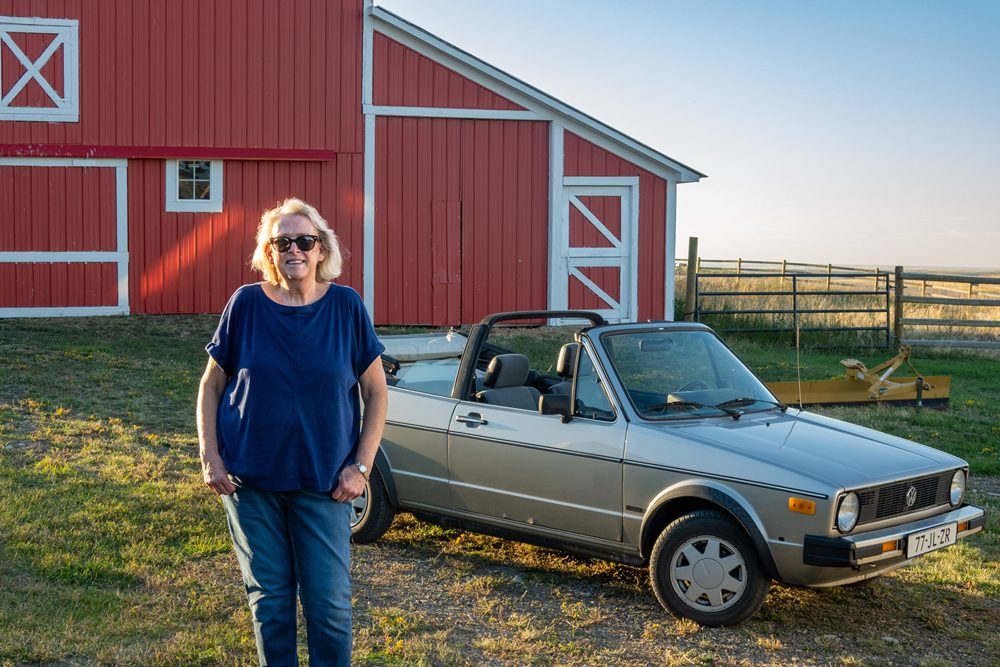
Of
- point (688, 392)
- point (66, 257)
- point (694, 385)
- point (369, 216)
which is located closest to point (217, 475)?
point (688, 392)

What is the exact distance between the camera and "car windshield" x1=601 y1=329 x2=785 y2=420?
6.07 metres

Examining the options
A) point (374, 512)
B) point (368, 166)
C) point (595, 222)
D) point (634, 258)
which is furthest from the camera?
point (634, 258)

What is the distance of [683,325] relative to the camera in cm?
671

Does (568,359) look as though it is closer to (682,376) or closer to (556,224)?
(682,376)

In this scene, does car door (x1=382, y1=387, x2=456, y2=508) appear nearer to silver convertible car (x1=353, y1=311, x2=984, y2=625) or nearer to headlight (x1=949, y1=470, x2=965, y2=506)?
silver convertible car (x1=353, y1=311, x2=984, y2=625)

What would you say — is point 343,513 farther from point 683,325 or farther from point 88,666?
point 683,325

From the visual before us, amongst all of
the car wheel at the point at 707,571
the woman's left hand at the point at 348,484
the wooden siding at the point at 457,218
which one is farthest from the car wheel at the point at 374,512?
the wooden siding at the point at 457,218

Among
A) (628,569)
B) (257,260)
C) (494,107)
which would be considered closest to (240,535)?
(257,260)

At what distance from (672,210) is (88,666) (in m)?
14.3

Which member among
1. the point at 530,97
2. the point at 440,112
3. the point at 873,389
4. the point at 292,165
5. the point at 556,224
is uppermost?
the point at 530,97

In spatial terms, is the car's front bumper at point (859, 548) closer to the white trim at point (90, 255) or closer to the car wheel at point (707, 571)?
the car wheel at point (707, 571)

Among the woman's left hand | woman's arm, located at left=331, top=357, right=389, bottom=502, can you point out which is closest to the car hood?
woman's arm, located at left=331, top=357, right=389, bottom=502

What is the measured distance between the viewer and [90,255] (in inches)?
664

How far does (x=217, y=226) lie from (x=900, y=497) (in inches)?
530
